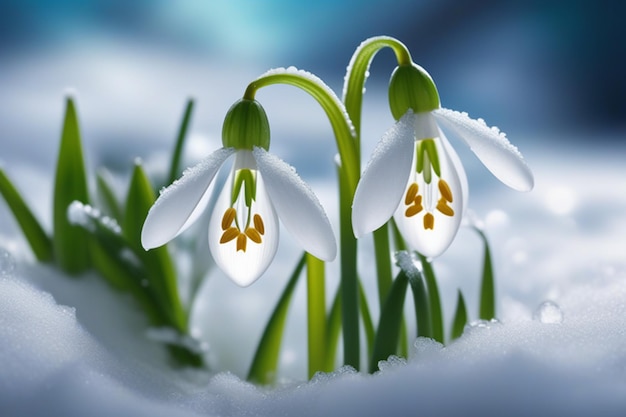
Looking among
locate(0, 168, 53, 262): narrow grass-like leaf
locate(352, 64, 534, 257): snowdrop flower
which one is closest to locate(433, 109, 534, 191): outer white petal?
locate(352, 64, 534, 257): snowdrop flower

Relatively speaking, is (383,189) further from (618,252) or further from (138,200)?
(618,252)

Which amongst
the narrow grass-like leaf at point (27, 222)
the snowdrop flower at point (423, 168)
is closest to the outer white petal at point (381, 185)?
the snowdrop flower at point (423, 168)

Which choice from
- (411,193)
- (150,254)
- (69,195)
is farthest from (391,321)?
(69,195)

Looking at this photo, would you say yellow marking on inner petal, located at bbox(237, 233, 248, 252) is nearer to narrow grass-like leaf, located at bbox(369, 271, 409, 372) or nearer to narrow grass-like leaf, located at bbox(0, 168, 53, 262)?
narrow grass-like leaf, located at bbox(369, 271, 409, 372)

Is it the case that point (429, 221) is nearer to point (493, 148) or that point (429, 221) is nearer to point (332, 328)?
point (493, 148)

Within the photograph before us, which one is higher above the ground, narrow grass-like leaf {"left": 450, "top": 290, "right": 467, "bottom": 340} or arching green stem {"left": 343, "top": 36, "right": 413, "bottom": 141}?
arching green stem {"left": 343, "top": 36, "right": 413, "bottom": 141}

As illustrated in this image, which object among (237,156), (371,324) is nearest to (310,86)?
(237,156)

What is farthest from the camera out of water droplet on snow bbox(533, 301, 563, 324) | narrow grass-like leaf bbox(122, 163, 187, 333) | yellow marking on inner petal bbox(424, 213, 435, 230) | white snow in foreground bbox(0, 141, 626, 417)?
narrow grass-like leaf bbox(122, 163, 187, 333)
